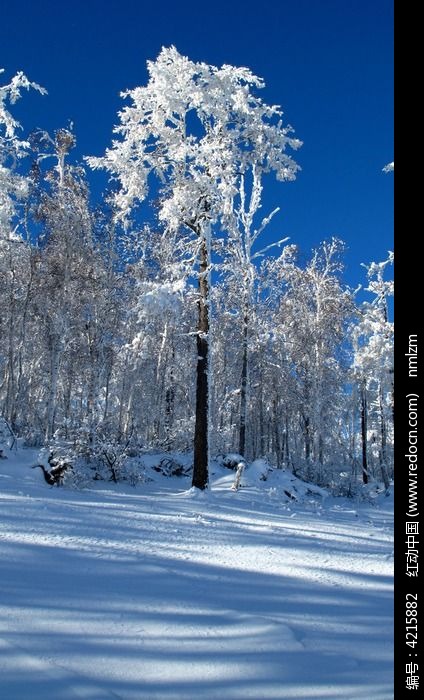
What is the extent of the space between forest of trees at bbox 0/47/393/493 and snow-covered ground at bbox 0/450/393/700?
19.1 ft

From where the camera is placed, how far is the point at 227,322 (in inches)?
1158

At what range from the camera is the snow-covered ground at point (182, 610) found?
2.64m

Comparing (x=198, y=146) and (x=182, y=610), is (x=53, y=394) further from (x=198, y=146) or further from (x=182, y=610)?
(x=182, y=610)

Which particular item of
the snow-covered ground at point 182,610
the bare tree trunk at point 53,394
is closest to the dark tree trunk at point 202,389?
the snow-covered ground at point 182,610


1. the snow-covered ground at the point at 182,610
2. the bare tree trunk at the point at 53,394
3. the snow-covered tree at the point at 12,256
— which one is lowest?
the snow-covered ground at the point at 182,610

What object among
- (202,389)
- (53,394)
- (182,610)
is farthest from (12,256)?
(182,610)

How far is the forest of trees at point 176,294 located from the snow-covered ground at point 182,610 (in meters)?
5.82

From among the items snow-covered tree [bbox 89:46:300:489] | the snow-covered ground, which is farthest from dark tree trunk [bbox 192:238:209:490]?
the snow-covered ground

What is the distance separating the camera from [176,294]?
466 inches

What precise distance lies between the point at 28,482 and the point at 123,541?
5.51 meters

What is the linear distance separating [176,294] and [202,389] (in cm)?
247

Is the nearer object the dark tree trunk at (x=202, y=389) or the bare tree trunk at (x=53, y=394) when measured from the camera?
the dark tree trunk at (x=202, y=389)

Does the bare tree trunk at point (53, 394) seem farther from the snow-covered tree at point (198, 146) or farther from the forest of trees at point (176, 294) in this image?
the snow-covered tree at point (198, 146)
